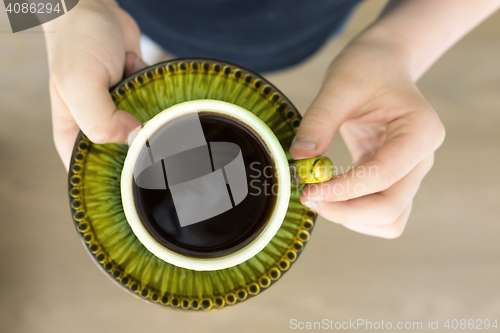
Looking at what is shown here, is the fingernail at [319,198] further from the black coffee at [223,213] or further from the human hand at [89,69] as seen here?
the human hand at [89,69]

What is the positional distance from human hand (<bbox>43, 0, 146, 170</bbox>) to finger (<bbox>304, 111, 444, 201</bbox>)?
28cm

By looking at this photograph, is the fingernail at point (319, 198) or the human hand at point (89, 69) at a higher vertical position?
the human hand at point (89, 69)

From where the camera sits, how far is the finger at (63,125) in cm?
52

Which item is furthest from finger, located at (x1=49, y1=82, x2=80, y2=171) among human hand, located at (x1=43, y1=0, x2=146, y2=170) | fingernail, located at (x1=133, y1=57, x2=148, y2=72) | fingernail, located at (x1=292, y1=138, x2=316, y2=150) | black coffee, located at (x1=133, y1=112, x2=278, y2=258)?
fingernail, located at (x1=292, y1=138, x2=316, y2=150)

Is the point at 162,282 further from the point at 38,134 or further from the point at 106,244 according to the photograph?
the point at 38,134

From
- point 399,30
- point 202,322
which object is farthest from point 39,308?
point 399,30

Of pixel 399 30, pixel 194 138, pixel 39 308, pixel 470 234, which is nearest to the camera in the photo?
pixel 194 138

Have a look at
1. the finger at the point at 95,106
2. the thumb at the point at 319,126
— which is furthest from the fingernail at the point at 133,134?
the thumb at the point at 319,126

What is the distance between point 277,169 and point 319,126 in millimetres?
96

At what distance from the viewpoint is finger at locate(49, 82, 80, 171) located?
0.52 metres

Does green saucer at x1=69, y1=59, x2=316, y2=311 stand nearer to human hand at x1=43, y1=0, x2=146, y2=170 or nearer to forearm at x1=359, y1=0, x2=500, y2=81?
human hand at x1=43, y1=0, x2=146, y2=170

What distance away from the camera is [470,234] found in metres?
1.02

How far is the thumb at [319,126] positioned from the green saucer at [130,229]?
0.02 meters

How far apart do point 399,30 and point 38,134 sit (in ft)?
3.05
